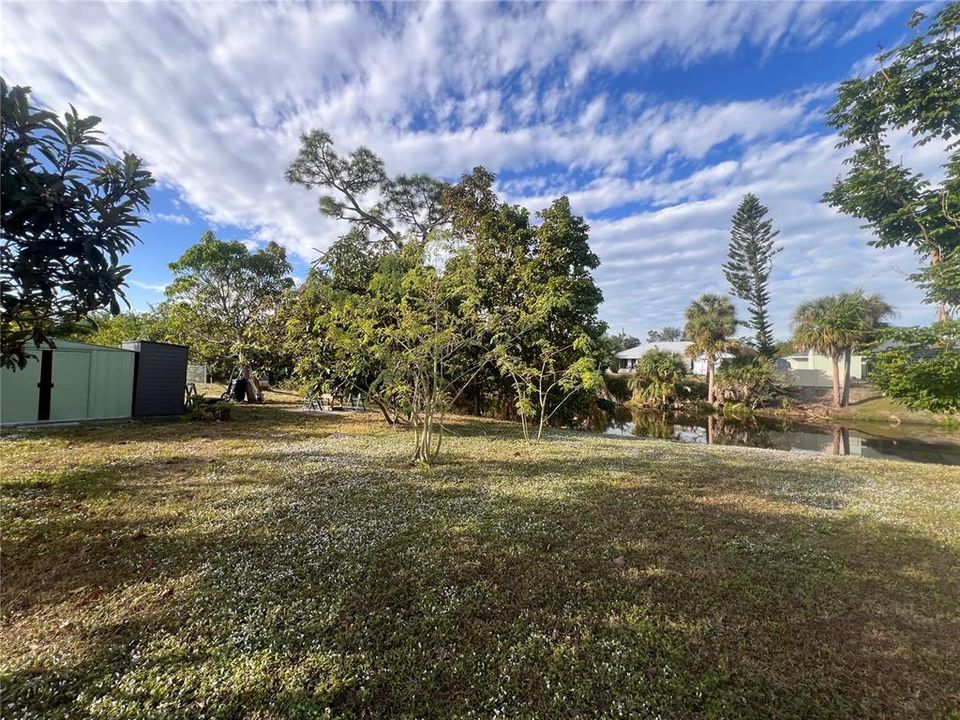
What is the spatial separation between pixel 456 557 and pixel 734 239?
3372 cm

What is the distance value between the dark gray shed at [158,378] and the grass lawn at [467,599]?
19.2 feet

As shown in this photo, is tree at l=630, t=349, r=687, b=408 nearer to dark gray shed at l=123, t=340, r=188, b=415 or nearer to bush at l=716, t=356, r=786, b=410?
bush at l=716, t=356, r=786, b=410

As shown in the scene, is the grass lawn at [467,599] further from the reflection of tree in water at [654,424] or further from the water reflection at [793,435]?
the reflection of tree in water at [654,424]

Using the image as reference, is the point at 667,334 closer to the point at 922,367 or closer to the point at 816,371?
the point at 816,371

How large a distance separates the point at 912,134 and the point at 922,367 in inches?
234

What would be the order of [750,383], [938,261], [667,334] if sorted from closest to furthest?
[938,261], [750,383], [667,334]

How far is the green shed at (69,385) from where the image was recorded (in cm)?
831

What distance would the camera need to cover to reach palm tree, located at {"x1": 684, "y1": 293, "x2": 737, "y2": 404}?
2333 centimetres

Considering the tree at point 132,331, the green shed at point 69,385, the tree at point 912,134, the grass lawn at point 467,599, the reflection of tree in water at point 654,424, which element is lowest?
the reflection of tree in water at point 654,424

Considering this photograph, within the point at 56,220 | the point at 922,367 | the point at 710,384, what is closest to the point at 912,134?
the point at 922,367

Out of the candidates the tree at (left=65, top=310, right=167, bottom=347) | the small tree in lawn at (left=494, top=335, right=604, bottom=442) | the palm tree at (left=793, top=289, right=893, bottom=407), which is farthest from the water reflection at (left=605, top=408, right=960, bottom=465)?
the tree at (left=65, top=310, right=167, bottom=347)

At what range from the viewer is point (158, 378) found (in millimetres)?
10609

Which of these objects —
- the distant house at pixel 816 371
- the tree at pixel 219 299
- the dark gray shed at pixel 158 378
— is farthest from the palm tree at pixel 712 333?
the dark gray shed at pixel 158 378

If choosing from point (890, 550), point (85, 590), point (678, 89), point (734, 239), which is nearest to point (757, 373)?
point (734, 239)
